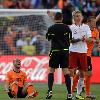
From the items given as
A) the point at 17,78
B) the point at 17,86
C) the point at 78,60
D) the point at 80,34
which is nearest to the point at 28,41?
the point at 78,60

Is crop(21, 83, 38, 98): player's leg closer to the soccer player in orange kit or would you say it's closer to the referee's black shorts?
the referee's black shorts

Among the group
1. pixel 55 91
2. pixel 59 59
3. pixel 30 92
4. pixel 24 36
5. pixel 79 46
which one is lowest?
pixel 55 91

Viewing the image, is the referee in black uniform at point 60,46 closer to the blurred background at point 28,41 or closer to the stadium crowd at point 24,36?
the blurred background at point 28,41

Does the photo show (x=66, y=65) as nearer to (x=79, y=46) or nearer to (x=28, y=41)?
(x=79, y=46)

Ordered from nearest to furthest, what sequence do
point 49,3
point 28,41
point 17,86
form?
point 17,86, point 28,41, point 49,3

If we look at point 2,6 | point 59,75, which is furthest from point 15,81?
point 2,6

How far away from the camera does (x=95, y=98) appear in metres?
13.3

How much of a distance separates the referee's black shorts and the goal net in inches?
239

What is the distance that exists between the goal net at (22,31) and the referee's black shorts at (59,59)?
6.06 metres

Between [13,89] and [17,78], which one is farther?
[17,78]

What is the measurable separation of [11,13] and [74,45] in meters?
5.86

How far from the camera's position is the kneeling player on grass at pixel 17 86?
41.4ft

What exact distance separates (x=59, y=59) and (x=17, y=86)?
1.07 meters

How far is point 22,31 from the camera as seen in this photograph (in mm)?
18812
